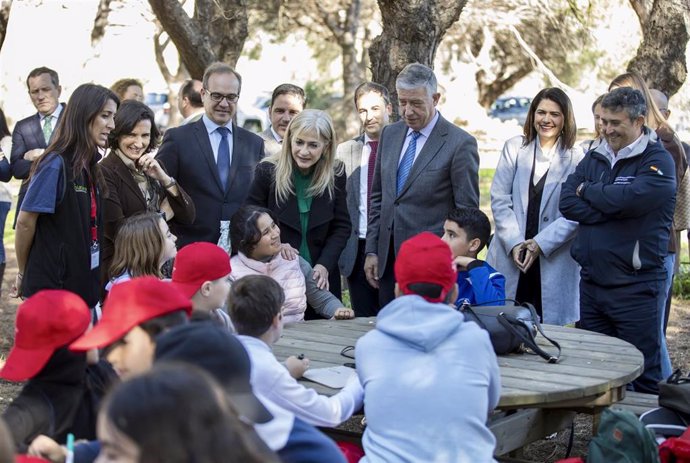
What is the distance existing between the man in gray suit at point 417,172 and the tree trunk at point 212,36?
3845mm

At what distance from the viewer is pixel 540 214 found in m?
5.96

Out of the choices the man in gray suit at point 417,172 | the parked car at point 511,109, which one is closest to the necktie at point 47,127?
the man in gray suit at point 417,172

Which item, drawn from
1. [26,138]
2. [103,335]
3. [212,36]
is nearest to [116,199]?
[26,138]

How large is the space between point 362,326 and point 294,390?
182cm

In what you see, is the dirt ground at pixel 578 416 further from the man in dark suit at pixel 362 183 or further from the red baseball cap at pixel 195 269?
the red baseball cap at pixel 195 269

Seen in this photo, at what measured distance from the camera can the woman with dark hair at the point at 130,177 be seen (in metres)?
5.34

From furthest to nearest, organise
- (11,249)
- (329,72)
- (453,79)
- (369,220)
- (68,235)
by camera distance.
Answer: (329,72) < (453,79) < (11,249) < (369,220) < (68,235)

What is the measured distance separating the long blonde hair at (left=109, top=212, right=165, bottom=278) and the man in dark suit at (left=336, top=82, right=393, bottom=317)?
1.72 meters

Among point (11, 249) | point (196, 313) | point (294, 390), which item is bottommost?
point (11, 249)

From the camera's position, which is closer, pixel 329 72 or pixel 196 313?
pixel 196 313

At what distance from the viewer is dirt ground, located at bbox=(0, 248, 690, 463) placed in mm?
5406

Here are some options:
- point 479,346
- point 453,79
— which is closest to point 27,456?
point 479,346

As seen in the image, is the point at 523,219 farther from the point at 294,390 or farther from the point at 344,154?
the point at 294,390

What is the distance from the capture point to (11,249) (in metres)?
12.9
